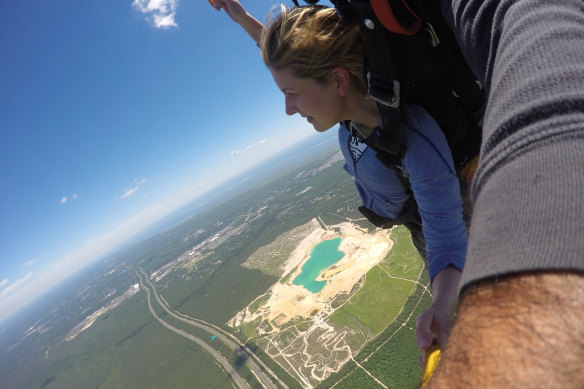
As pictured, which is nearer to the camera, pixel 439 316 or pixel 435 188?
pixel 439 316

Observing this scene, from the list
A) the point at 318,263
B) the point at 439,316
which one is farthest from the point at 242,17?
the point at 318,263

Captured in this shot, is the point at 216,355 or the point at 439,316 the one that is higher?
the point at 439,316

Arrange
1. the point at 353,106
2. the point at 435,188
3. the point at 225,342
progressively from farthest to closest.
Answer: the point at 225,342, the point at 353,106, the point at 435,188

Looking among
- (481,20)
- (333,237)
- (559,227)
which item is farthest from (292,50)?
(333,237)

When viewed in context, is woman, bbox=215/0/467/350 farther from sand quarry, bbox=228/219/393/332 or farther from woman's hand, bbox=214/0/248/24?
sand quarry, bbox=228/219/393/332

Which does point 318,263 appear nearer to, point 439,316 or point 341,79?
point 439,316

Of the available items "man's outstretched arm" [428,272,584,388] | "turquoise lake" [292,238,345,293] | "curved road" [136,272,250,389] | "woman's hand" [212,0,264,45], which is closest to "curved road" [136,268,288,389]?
"curved road" [136,272,250,389]

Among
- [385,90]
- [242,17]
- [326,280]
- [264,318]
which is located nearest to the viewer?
[385,90]
